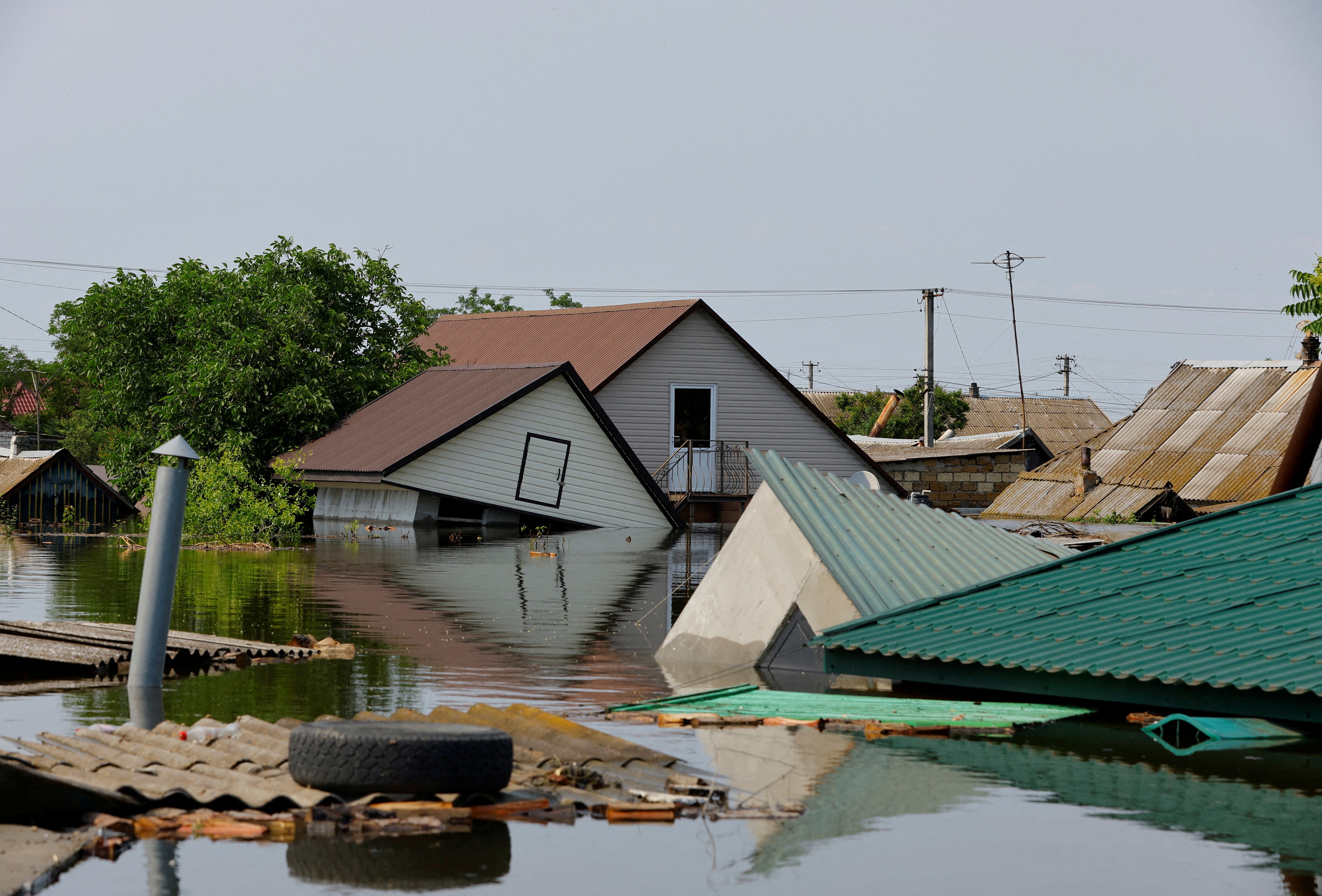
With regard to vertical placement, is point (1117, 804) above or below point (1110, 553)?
below

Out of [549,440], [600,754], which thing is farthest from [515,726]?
[549,440]

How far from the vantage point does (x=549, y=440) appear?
34844mm

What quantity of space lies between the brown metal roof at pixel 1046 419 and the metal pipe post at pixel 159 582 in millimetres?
58980

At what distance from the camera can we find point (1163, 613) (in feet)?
35.9

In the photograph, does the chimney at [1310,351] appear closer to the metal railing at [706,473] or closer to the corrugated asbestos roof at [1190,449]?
the corrugated asbestos roof at [1190,449]

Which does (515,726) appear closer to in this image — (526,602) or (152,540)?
(152,540)

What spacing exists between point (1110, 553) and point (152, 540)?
294 inches

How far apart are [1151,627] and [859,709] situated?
2199 millimetres

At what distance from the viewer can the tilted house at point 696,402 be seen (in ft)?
130

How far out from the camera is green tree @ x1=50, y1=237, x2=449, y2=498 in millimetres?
36531

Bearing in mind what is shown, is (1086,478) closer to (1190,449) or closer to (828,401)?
(1190,449)

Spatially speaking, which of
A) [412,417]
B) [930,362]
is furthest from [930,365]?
[412,417]

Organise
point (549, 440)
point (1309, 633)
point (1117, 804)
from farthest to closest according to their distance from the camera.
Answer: point (549, 440) → point (1309, 633) → point (1117, 804)

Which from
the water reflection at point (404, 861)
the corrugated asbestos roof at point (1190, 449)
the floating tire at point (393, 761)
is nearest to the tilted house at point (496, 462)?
the corrugated asbestos roof at point (1190, 449)
